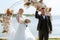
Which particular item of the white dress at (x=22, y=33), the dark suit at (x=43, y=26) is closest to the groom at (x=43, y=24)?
the dark suit at (x=43, y=26)

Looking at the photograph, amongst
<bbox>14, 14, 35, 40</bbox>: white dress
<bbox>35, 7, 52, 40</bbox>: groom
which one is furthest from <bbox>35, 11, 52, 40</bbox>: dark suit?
<bbox>14, 14, 35, 40</bbox>: white dress

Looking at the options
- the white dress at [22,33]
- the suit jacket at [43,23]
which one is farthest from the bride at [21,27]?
the suit jacket at [43,23]

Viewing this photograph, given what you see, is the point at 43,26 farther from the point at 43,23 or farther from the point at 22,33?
the point at 22,33

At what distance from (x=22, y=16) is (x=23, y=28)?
0.17 metres

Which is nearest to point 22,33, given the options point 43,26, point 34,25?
point 43,26

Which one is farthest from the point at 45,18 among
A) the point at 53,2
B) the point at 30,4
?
the point at 53,2

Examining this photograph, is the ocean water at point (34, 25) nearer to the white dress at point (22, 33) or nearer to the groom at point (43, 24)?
the white dress at point (22, 33)

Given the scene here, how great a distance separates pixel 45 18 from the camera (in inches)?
122

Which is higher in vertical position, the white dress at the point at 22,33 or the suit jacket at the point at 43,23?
the suit jacket at the point at 43,23

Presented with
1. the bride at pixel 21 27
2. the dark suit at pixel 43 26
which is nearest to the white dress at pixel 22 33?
the bride at pixel 21 27

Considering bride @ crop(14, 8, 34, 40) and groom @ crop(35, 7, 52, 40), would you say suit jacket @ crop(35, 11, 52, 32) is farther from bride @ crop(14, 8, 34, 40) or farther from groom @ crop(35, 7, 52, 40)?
bride @ crop(14, 8, 34, 40)

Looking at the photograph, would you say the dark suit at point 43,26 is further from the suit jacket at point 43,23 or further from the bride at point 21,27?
the bride at point 21,27

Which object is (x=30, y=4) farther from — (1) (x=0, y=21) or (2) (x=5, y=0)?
(2) (x=5, y=0)

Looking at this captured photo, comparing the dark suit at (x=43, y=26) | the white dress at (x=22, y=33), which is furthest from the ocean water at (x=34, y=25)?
the dark suit at (x=43, y=26)
